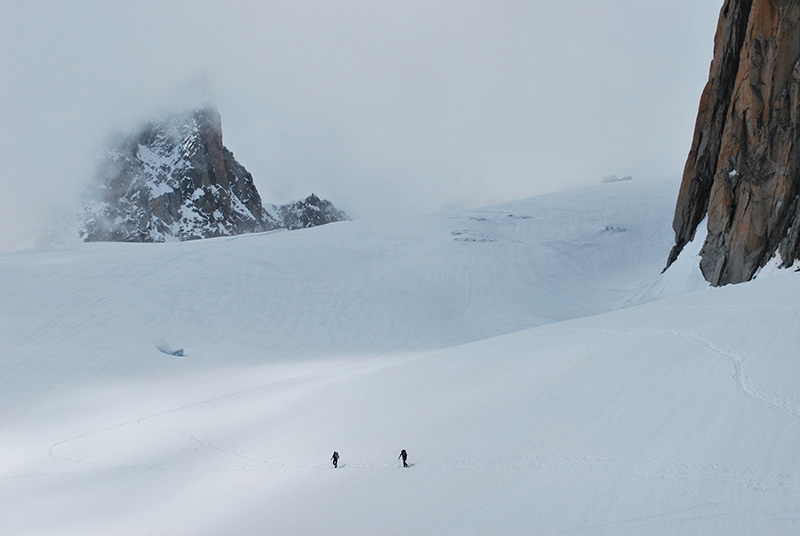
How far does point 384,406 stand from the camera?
15266 millimetres

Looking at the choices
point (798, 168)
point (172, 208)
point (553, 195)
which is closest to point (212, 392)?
point (798, 168)

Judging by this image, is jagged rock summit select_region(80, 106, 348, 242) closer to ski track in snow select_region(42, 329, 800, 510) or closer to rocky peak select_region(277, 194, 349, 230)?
rocky peak select_region(277, 194, 349, 230)

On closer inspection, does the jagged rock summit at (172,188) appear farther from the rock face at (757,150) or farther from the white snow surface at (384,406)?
the rock face at (757,150)

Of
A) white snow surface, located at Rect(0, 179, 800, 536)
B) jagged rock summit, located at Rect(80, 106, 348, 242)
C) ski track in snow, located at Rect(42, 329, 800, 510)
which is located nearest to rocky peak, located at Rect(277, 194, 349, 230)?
jagged rock summit, located at Rect(80, 106, 348, 242)

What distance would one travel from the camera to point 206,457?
49.5 ft

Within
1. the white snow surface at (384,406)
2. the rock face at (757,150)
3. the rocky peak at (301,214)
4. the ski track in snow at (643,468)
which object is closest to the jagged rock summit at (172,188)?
the rocky peak at (301,214)

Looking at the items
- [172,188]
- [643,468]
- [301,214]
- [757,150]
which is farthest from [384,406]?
[301,214]

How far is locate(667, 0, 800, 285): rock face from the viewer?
23.0 m

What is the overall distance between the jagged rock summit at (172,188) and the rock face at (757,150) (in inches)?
5021

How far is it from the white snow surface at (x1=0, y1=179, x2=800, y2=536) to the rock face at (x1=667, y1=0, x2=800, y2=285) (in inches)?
98.9

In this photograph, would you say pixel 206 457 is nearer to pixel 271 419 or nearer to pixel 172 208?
pixel 271 419

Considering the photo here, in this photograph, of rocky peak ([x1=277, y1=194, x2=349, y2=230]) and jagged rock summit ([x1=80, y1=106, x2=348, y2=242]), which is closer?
jagged rock summit ([x1=80, y1=106, x2=348, y2=242])

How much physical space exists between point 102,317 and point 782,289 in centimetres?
2799

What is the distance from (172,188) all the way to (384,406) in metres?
146
